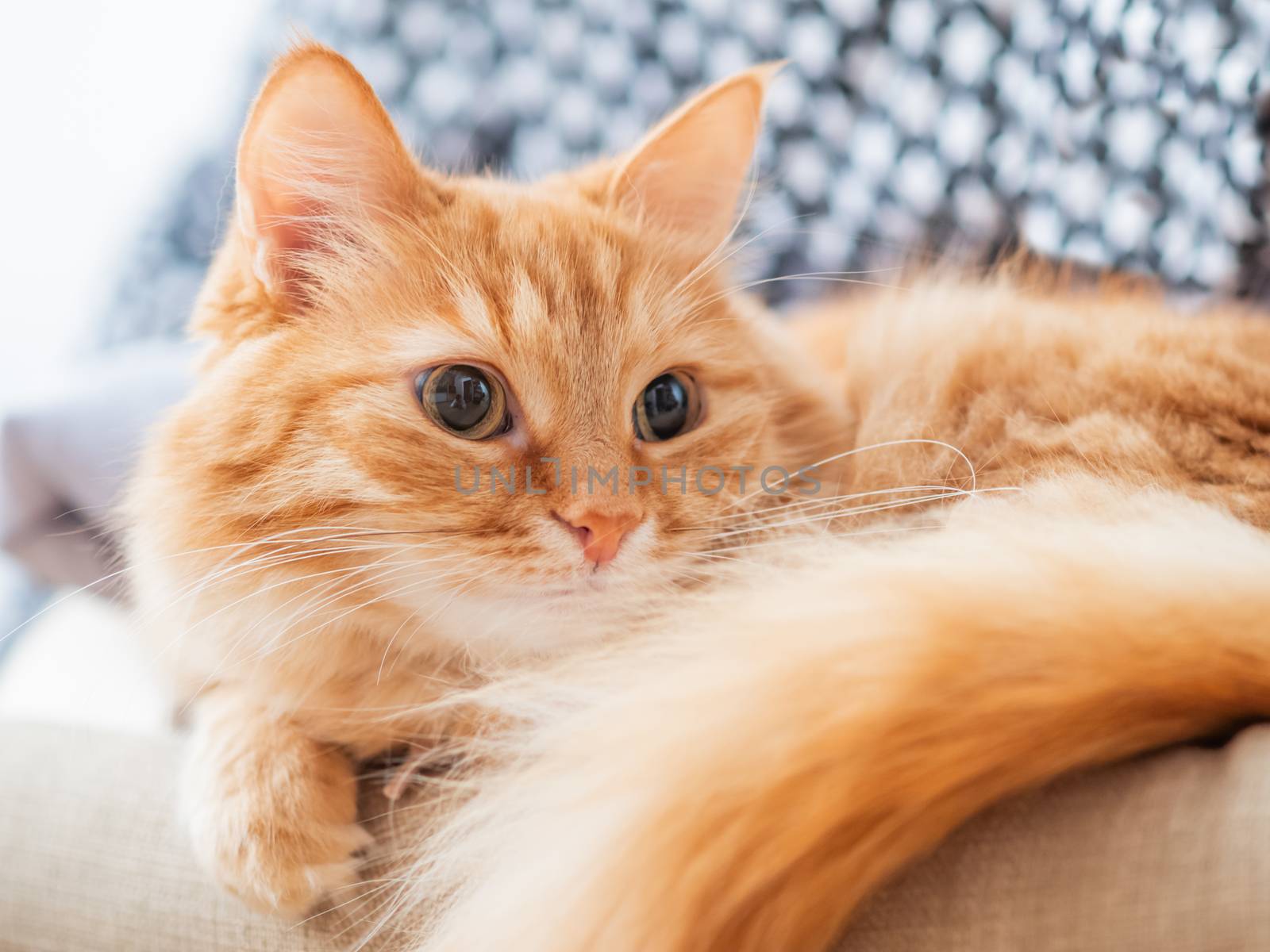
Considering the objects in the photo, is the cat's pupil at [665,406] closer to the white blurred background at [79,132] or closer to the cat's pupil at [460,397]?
the cat's pupil at [460,397]

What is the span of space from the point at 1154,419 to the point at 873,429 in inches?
12.4

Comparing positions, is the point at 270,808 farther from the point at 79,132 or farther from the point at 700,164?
the point at 79,132

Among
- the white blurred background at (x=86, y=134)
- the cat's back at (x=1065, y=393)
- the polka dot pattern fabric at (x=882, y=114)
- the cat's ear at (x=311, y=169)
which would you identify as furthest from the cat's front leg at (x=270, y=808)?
the white blurred background at (x=86, y=134)

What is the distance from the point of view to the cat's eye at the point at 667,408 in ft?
3.67

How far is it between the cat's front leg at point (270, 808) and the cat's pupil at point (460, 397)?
0.40m

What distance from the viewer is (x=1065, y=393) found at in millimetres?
1088

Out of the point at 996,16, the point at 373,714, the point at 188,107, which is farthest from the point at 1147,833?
the point at 188,107

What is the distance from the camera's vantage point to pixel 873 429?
3.91 feet

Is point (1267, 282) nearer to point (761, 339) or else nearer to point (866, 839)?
point (761, 339)

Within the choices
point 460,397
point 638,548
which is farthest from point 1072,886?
point 460,397

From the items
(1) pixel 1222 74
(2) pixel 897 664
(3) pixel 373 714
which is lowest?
(3) pixel 373 714

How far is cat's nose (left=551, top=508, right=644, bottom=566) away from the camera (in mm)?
940

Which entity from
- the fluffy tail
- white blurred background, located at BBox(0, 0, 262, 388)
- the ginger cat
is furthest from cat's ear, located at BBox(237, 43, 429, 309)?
white blurred background, located at BBox(0, 0, 262, 388)

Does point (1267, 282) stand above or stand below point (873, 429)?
above
